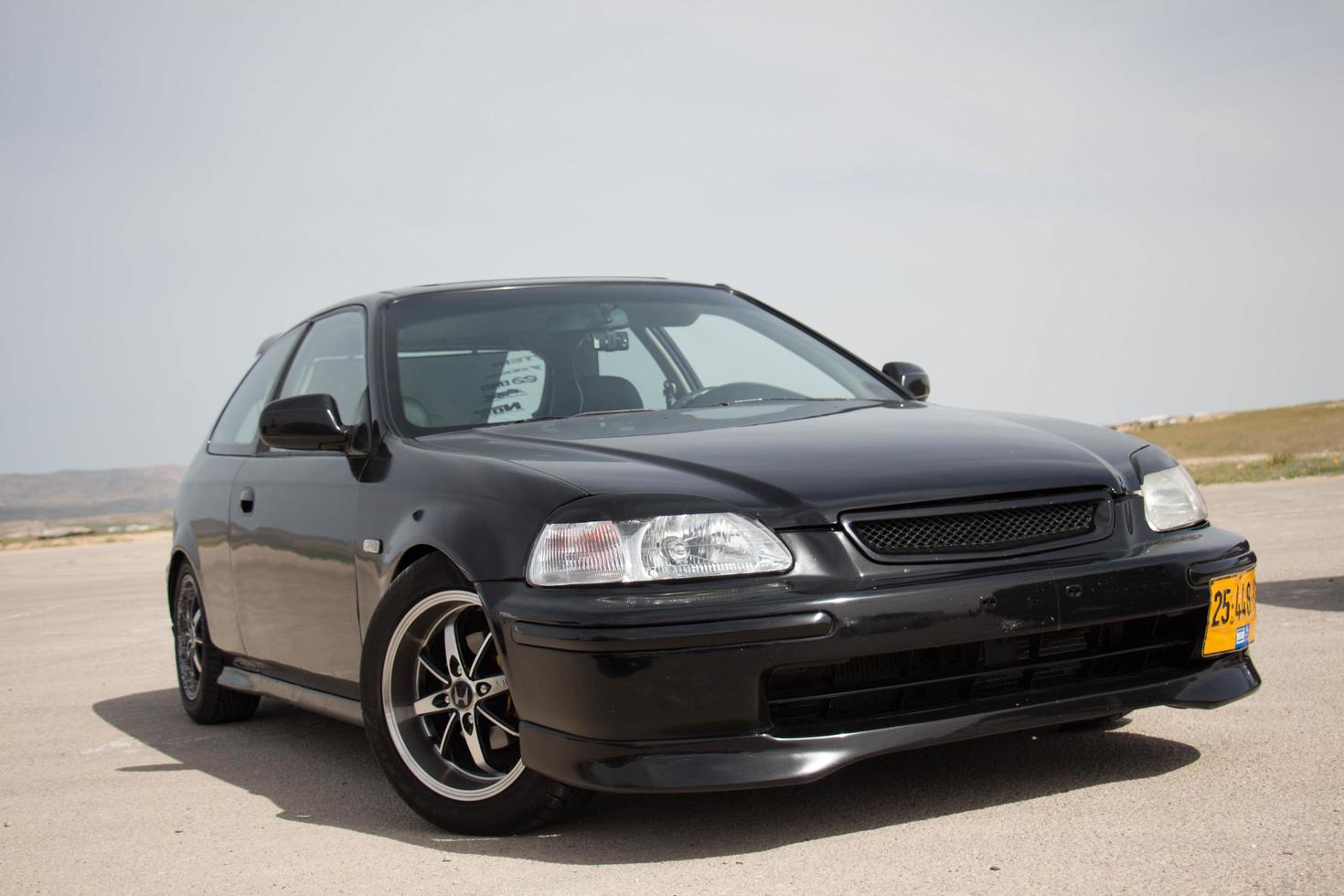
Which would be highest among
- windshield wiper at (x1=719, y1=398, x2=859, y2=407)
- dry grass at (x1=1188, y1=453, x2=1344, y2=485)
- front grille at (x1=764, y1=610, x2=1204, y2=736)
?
windshield wiper at (x1=719, y1=398, x2=859, y2=407)

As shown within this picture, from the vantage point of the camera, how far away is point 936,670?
367 centimetres

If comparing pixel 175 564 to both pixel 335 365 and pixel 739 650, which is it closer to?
pixel 335 365

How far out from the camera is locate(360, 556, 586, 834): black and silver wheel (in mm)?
3914

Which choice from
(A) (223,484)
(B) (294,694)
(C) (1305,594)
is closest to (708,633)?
(B) (294,694)

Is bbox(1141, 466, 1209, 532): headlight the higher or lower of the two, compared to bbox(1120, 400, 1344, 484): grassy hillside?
higher

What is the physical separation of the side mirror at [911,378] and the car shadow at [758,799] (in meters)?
1.33

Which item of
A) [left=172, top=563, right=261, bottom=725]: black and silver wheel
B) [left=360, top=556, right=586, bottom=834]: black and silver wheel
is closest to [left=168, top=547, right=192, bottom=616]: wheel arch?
[left=172, top=563, right=261, bottom=725]: black and silver wheel

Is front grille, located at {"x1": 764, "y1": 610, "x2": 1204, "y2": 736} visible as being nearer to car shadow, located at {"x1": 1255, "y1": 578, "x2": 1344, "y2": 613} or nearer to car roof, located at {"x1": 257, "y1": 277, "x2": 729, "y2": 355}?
car roof, located at {"x1": 257, "y1": 277, "x2": 729, "y2": 355}

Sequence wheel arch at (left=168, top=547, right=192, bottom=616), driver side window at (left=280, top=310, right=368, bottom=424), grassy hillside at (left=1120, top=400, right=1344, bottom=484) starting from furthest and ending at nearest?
grassy hillside at (left=1120, top=400, right=1344, bottom=484)
wheel arch at (left=168, top=547, right=192, bottom=616)
driver side window at (left=280, top=310, right=368, bottom=424)

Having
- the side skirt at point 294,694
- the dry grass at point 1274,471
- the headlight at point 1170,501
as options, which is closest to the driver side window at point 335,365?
the side skirt at point 294,694

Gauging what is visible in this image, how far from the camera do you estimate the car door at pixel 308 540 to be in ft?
15.5

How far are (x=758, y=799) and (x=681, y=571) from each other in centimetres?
93

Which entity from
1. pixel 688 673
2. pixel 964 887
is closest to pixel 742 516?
pixel 688 673

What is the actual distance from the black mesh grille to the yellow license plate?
1.38ft
